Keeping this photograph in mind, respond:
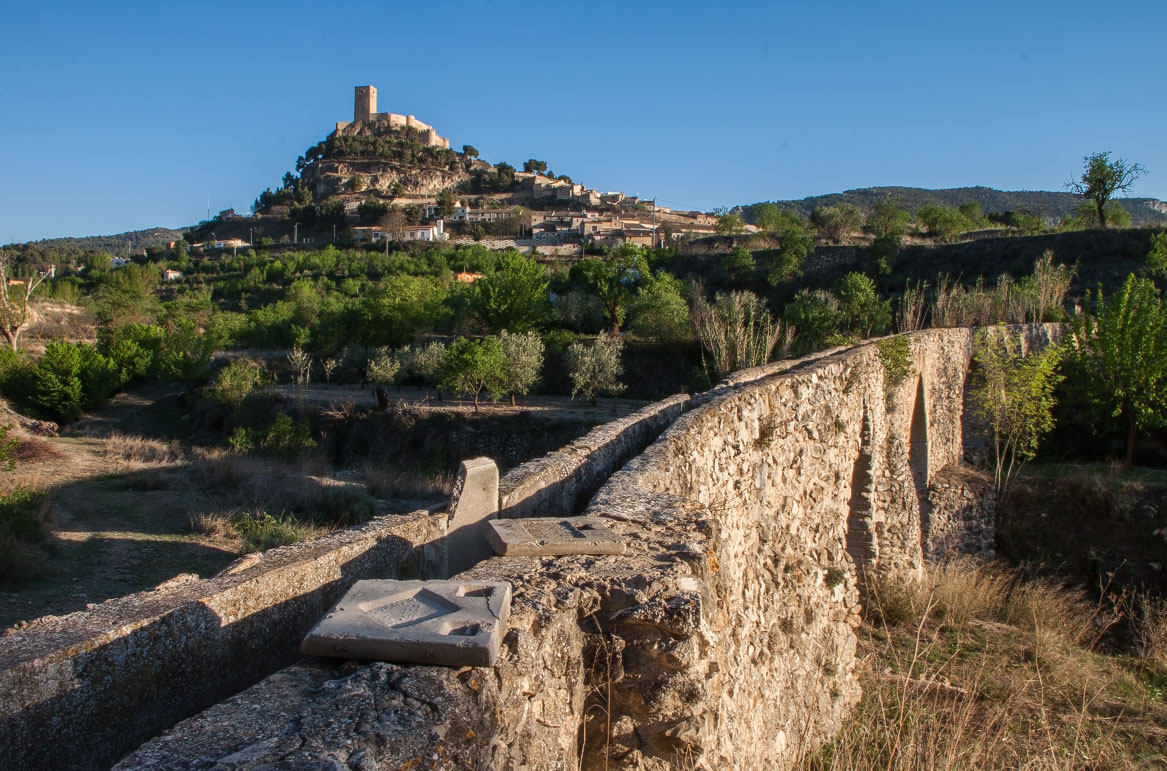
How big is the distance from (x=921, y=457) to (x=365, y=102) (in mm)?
112383

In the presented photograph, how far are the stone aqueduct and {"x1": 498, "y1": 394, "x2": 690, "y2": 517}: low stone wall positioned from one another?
18mm

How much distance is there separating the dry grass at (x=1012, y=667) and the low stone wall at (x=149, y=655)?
2902mm

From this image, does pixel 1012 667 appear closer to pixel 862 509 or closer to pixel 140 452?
pixel 862 509

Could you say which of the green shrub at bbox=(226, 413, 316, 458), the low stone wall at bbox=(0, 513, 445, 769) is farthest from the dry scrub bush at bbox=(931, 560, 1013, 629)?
the green shrub at bbox=(226, 413, 316, 458)

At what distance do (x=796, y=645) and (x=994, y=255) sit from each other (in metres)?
33.2

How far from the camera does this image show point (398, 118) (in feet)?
357

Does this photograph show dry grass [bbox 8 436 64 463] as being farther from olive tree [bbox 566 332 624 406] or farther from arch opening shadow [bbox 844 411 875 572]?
olive tree [bbox 566 332 624 406]

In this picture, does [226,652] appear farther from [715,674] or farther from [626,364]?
[626,364]

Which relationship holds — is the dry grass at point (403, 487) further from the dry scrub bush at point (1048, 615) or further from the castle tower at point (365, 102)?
the castle tower at point (365, 102)

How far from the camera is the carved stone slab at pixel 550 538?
271 centimetres

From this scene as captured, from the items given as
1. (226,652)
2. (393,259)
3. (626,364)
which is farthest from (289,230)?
(226,652)

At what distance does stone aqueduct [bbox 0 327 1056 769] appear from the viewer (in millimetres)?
1691

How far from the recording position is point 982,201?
8512cm

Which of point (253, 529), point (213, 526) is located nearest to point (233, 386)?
point (213, 526)
